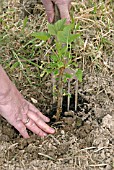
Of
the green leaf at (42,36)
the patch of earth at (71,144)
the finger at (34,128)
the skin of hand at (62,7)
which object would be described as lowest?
the patch of earth at (71,144)

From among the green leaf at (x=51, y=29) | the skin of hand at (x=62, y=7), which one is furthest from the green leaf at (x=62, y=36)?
the skin of hand at (x=62, y=7)

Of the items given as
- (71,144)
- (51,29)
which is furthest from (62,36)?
Result: (71,144)

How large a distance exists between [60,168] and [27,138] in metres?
0.22

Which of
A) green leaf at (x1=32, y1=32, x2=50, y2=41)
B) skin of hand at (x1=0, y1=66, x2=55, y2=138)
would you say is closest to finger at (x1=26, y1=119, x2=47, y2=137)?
skin of hand at (x1=0, y1=66, x2=55, y2=138)

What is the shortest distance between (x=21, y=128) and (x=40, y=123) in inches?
3.8

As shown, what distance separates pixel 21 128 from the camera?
1921 millimetres

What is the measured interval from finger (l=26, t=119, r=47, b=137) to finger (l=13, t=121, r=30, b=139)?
3 cm

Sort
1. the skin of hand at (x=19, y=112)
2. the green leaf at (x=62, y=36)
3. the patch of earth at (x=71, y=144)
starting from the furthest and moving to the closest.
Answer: the patch of earth at (x=71, y=144) < the skin of hand at (x=19, y=112) < the green leaf at (x=62, y=36)

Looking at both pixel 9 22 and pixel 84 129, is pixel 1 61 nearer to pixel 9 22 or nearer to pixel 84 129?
pixel 9 22

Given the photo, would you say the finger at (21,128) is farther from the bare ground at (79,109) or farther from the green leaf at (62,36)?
the green leaf at (62,36)

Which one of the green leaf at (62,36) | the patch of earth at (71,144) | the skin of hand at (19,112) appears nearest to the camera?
the green leaf at (62,36)

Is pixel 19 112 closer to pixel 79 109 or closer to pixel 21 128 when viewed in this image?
pixel 21 128

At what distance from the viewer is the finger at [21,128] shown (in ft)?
6.26

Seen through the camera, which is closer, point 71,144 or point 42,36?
point 42,36
